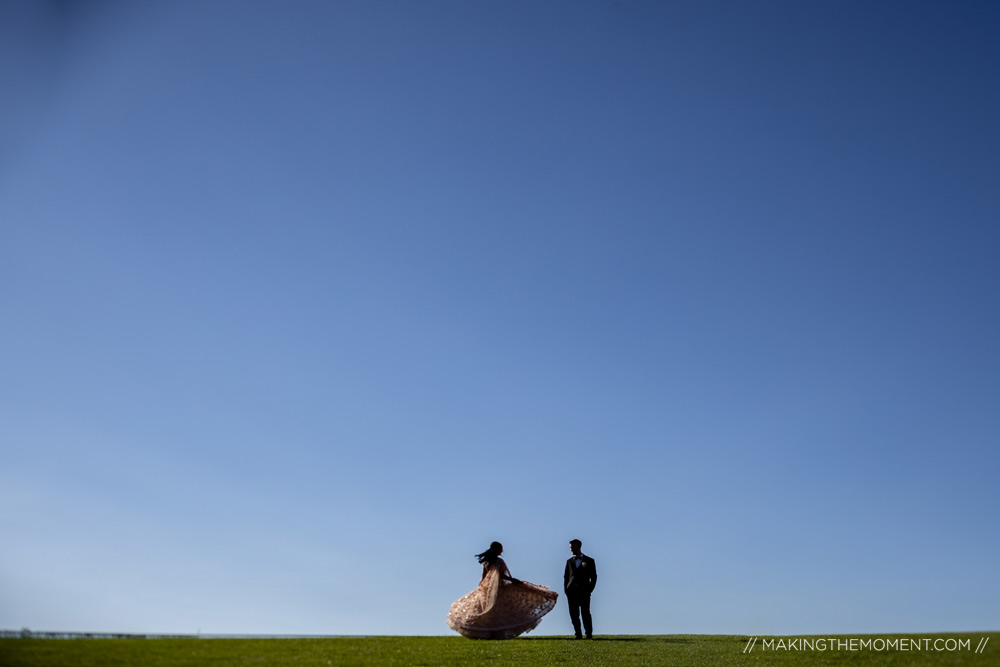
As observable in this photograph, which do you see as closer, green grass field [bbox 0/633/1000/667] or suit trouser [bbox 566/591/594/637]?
green grass field [bbox 0/633/1000/667]

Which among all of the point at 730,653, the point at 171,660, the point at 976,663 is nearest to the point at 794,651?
the point at 730,653

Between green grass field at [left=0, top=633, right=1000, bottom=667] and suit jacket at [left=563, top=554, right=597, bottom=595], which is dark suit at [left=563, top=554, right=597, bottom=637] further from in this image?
green grass field at [left=0, top=633, right=1000, bottom=667]

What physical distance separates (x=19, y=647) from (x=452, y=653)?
31.3 feet

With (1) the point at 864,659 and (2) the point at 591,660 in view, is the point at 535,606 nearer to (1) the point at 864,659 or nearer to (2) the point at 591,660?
(2) the point at 591,660

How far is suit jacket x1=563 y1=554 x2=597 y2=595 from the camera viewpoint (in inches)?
946

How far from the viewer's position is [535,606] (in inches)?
972

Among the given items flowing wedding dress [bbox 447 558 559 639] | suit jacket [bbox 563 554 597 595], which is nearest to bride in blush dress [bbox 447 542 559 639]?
flowing wedding dress [bbox 447 558 559 639]

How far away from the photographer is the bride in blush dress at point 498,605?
24.0 m

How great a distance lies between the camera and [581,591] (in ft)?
78.8

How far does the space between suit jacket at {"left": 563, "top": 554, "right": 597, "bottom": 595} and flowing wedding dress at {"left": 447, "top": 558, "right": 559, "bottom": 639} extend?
1.21 meters

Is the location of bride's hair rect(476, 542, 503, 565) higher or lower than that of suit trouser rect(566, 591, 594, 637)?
higher

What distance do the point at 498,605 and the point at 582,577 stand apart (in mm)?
3018

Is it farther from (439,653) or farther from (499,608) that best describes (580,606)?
(439,653)

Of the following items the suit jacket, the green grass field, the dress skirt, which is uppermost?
the suit jacket
